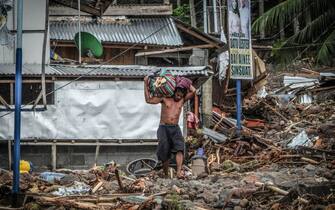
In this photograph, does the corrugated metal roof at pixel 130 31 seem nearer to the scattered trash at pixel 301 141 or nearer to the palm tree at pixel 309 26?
the scattered trash at pixel 301 141

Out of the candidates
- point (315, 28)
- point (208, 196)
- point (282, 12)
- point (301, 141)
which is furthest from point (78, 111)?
point (315, 28)

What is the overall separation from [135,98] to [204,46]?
168 inches

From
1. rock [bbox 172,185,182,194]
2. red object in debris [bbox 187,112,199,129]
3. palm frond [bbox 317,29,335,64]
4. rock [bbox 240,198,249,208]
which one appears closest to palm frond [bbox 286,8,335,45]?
palm frond [bbox 317,29,335,64]

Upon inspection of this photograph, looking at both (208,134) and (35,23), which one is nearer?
(35,23)

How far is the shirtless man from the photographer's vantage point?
35.3ft

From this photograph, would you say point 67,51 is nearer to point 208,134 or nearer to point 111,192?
point 208,134

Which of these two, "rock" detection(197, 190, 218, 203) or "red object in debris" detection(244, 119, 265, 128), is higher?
"red object in debris" detection(244, 119, 265, 128)

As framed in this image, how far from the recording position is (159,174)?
1145cm

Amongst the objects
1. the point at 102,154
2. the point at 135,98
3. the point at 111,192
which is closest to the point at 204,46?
the point at 135,98

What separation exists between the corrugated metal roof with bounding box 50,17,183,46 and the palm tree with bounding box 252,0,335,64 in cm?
751

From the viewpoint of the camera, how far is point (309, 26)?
25.3 m

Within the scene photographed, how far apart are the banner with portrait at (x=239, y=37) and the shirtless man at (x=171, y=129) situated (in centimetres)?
562

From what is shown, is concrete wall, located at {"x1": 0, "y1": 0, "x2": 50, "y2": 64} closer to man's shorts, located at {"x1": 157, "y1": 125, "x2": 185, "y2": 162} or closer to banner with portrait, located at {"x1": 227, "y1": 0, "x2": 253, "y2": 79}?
banner with portrait, located at {"x1": 227, "y1": 0, "x2": 253, "y2": 79}

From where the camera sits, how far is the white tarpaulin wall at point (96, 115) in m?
14.9
